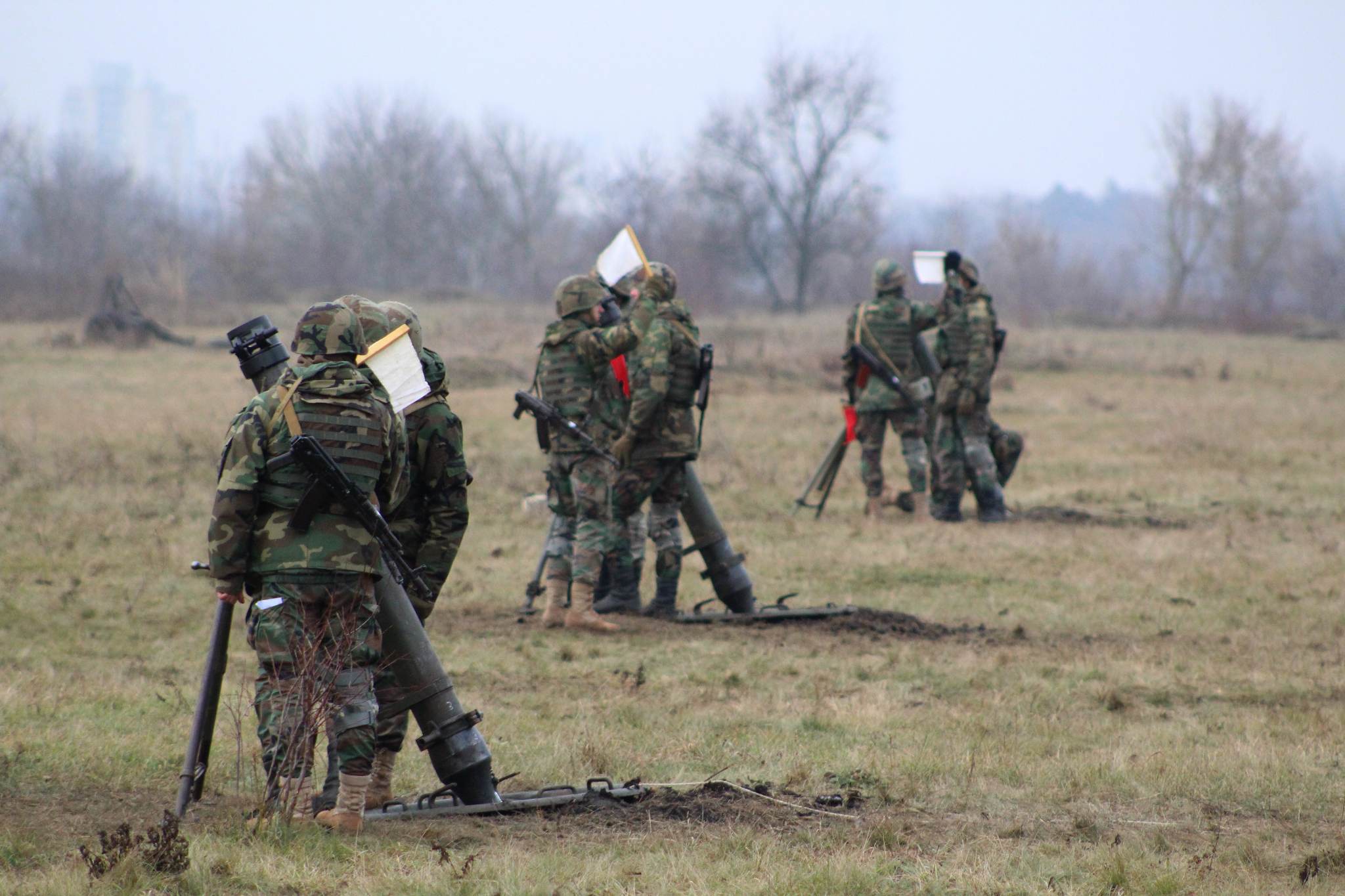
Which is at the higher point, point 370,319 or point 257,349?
point 370,319

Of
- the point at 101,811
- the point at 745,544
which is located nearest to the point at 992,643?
the point at 745,544

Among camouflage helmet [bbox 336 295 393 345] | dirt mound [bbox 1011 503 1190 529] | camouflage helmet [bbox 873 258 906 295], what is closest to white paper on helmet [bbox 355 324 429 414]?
camouflage helmet [bbox 336 295 393 345]

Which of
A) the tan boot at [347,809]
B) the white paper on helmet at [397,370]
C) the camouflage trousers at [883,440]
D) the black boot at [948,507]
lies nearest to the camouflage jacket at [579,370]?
the white paper on helmet at [397,370]

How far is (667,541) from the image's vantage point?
8.86 m

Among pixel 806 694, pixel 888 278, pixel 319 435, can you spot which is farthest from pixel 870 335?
pixel 319 435

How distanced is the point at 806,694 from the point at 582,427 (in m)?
2.16

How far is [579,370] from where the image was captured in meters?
8.02

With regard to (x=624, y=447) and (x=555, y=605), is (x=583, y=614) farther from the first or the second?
(x=624, y=447)

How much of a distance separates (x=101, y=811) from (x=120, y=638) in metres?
3.39

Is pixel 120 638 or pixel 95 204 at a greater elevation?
pixel 95 204

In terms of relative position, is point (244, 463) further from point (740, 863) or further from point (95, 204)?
point (95, 204)

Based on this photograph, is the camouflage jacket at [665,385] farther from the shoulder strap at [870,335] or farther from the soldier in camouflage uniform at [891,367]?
the shoulder strap at [870,335]

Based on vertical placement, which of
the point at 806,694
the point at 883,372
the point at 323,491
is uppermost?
the point at 883,372

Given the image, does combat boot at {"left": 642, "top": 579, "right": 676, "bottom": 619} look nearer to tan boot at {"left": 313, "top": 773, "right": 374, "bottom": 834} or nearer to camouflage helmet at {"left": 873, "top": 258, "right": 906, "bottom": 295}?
tan boot at {"left": 313, "top": 773, "right": 374, "bottom": 834}
